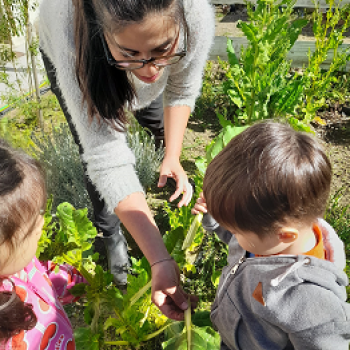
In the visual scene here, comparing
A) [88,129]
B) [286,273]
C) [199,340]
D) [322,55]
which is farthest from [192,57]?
[322,55]

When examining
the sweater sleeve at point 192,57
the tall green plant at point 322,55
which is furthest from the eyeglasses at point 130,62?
the tall green plant at point 322,55

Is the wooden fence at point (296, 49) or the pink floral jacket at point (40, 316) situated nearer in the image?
the pink floral jacket at point (40, 316)

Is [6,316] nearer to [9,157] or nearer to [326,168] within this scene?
[9,157]

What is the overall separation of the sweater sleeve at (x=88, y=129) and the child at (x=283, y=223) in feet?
1.49

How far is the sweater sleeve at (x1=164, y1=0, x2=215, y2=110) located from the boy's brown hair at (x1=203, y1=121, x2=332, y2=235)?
2.08ft

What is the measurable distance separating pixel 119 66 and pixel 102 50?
0.09 m

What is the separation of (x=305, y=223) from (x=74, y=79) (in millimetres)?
877

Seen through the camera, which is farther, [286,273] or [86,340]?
[86,340]

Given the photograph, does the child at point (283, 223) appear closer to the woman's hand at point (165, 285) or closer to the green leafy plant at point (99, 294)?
the woman's hand at point (165, 285)

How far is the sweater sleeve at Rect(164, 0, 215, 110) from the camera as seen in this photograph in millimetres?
1365

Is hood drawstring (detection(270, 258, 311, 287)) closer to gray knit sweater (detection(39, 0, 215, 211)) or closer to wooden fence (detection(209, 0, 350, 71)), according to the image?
gray knit sweater (detection(39, 0, 215, 211))

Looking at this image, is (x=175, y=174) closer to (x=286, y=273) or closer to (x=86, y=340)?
(x=86, y=340)

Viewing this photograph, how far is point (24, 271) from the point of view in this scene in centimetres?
119

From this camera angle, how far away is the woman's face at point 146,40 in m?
1.05
